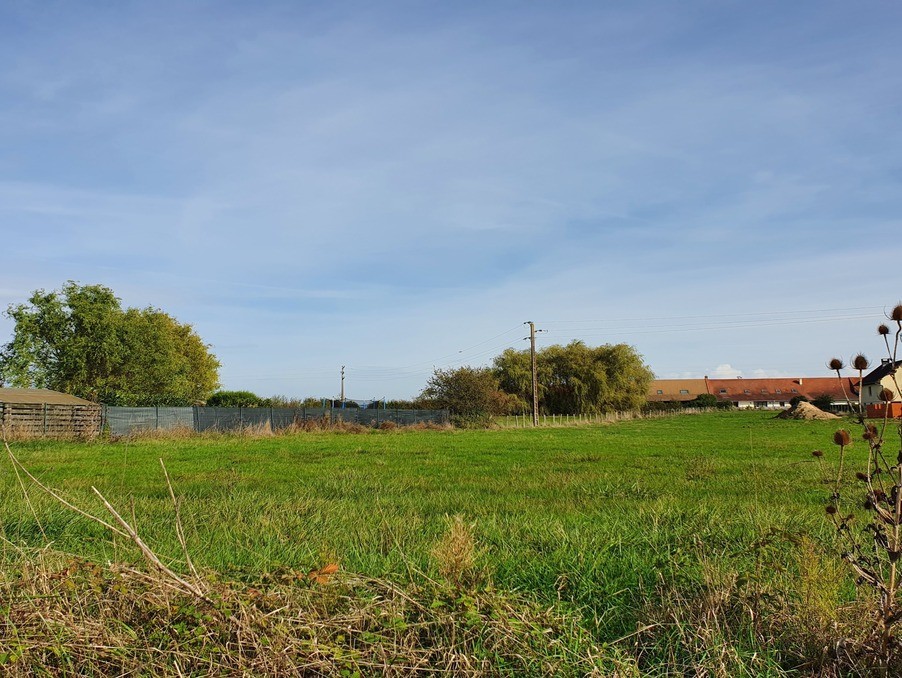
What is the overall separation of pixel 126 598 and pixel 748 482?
10053 millimetres

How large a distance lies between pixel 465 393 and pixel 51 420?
81.8 ft

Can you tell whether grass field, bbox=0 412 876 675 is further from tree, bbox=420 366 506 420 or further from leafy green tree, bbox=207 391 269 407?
leafy green tree, bbox=207 391 269 407

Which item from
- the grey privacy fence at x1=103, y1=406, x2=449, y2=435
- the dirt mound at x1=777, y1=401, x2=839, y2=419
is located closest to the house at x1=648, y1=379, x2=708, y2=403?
the dirt mound at x1=777, y1=401, x2=839, y2=419

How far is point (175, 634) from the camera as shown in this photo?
3.12 m

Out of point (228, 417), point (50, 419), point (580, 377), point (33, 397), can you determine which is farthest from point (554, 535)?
point (580, 377)

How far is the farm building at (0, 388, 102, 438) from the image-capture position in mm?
25452

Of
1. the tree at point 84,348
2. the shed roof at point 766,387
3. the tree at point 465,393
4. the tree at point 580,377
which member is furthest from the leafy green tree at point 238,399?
the shed roof at point 766,387

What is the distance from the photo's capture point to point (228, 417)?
33.4m

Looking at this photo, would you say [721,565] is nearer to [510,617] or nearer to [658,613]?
[658,613]

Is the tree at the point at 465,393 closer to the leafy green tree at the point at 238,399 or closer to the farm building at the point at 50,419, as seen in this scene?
the leafy green tree at the point at 238,399

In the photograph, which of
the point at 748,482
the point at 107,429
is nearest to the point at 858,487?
the point at 748,482

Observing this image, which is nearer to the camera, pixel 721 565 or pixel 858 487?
pixel 721 565

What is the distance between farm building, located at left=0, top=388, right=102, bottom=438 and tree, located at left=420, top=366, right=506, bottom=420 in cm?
2157

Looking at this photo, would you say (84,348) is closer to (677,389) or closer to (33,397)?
(33,397)
